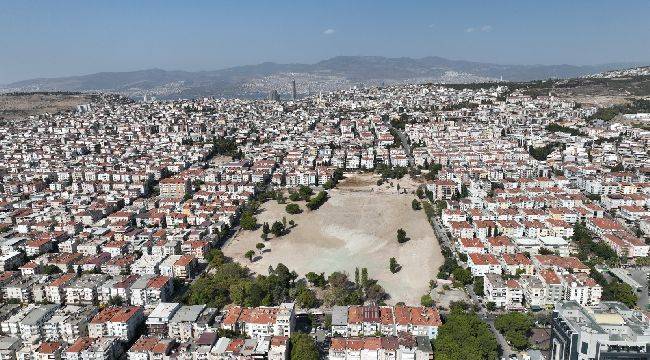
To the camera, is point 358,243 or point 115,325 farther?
point 358,243

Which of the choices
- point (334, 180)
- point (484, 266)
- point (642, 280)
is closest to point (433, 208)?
point (334, 180)

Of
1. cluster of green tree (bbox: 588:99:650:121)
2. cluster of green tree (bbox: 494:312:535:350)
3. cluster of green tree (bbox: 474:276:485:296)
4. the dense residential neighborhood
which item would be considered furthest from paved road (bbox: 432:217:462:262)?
cluster of green tree (bbox: 588:99:650:121)

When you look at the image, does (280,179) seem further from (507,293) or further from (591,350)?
(591,350)

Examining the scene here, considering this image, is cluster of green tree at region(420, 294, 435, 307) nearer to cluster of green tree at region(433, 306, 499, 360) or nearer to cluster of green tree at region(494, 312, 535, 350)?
cluster of green tree at region(433, 306, 499, 360)

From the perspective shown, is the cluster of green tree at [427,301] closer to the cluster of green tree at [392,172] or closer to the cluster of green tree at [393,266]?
the cluster of green tree at [393,266]

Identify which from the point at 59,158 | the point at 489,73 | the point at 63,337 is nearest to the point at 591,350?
the point at 63,337

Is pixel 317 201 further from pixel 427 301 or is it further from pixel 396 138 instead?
pixel 396 138
